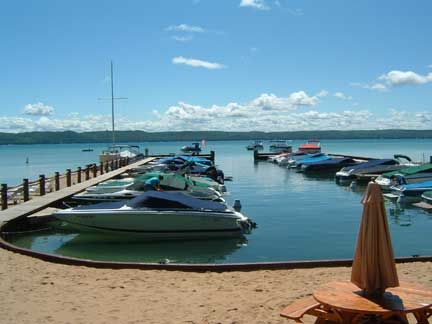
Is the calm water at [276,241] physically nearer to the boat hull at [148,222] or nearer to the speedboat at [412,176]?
the boat hull at [148,222]

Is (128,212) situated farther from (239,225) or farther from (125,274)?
(125,274)

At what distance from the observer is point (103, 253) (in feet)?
50.7

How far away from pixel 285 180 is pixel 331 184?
410 centimetres

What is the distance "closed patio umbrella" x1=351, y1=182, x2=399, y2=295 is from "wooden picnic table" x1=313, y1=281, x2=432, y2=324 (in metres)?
0.15

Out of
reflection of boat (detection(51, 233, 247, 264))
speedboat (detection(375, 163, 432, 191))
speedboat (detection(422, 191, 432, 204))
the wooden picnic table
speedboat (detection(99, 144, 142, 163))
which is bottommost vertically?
reflection of boat (detection(51, 233, 247, 264))

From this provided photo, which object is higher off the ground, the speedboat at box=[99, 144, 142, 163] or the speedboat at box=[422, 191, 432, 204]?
the speedboat at box=[99, 144, 142, 163]

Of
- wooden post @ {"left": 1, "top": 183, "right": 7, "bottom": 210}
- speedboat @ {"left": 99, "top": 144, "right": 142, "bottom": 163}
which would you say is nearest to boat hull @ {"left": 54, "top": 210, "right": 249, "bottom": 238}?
wooden post @ {"left": 1, "top": 183, "right": 7, "bottom": 210}

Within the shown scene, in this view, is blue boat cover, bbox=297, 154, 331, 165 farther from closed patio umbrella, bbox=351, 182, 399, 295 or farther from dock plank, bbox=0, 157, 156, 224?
closed patio umbrella, bbox=351, 182, 399, 295

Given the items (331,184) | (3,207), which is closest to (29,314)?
(3,207)

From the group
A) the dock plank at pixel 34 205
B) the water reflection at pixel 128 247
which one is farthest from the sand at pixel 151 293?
the dock plank at pixel 34 205

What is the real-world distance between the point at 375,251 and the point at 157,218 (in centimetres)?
1158

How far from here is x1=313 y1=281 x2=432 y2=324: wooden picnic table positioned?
5.29 m

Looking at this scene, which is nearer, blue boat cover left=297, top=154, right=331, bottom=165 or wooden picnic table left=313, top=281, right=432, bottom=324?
wooden picnic table left=313, top=281, right=432, bottom=324

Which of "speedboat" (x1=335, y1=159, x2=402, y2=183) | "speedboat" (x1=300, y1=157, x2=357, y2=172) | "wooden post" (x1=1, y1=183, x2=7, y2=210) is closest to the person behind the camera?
"wooden post" (x1=1, y1=183, x2=7, y2=210)
